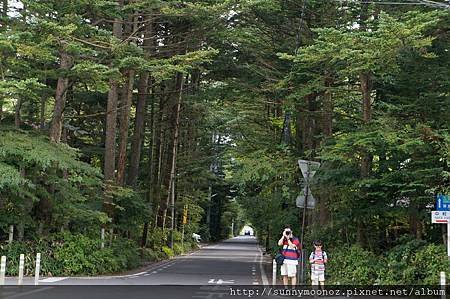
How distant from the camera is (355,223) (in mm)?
17188

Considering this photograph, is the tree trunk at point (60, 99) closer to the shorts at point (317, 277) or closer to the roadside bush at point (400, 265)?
the shorts at point (317, 277)

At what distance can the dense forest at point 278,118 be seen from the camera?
1388 cm

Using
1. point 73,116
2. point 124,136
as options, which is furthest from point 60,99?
point 124,136

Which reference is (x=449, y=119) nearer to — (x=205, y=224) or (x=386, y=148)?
(x=386, y=148)

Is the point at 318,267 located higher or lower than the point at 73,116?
lower

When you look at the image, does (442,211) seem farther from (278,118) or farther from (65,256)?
(278,118)

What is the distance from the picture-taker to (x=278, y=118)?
28.6m

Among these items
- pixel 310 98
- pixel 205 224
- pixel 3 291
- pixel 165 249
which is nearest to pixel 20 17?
pixel 3 291

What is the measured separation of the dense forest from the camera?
13875 mm

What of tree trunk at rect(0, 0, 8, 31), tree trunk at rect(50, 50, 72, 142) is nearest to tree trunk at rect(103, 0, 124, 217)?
tree trunk at rect(50, 50, 72, 142)

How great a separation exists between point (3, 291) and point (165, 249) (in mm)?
24317

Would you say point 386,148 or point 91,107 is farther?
point 91,107

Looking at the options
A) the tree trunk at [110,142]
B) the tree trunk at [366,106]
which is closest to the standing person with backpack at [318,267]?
the tree trunk at [366,106]

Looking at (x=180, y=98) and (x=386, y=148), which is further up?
(x=180, y=98)
